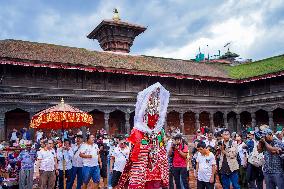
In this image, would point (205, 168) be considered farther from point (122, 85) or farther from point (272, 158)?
point (122, 85)

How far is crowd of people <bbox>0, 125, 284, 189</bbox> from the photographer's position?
6262mm

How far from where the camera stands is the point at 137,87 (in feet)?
77.1

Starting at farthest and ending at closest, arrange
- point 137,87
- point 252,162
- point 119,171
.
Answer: point 137,87 → point 119,171 → point 252,162

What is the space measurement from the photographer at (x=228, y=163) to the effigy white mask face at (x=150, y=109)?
2327 mm

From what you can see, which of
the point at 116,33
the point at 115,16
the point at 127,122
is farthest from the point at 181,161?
the point at 115,16

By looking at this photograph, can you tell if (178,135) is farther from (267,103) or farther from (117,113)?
(267,103)

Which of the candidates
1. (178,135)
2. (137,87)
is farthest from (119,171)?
(137,87)

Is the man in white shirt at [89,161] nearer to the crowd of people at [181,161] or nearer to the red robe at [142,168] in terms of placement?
the crowd of people at [181,161]

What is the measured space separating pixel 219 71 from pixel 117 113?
11324mm

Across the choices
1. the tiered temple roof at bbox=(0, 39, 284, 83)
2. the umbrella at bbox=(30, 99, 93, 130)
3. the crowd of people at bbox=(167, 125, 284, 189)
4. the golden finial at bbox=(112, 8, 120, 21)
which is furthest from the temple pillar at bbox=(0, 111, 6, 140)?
the golden finial at bbox=(112, 8, 120, 21)

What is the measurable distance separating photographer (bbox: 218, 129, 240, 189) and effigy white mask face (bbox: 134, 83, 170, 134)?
91.6 inches

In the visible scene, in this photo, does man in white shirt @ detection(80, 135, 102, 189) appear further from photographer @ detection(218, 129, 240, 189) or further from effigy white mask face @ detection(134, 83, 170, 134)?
photographer @ detection(218, 129, 240, 189)

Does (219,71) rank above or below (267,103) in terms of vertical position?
above

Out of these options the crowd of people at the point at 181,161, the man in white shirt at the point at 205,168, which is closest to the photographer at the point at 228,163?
the crowd of people at the point at 181,161
